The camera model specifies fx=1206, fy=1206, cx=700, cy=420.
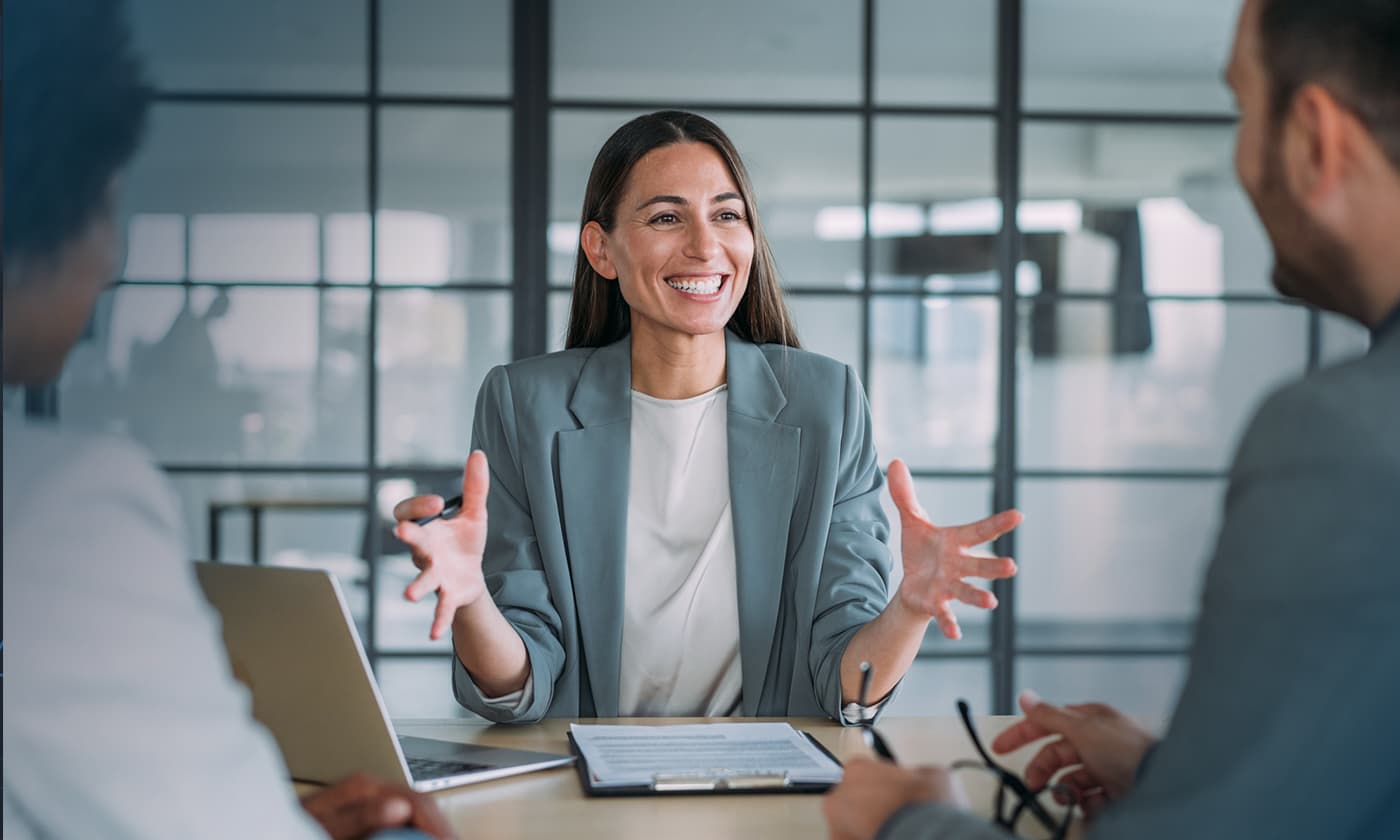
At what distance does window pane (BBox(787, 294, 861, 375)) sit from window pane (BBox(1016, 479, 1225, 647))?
2.34ft

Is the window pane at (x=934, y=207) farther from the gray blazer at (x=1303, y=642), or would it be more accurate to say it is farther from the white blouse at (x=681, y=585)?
the gray blazer at (x=1303, y=642)

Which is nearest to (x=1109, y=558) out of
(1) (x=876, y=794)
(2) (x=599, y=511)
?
(2) (x=599, y=511)

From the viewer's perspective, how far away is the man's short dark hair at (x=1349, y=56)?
2.54ft

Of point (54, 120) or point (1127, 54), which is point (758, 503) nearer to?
point (54, 120)

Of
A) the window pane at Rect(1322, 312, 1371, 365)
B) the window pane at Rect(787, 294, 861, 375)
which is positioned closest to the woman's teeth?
the window pane at Rect(787, 294, 861, 375)

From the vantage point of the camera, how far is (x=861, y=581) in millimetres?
1788

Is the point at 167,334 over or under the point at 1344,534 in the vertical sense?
over

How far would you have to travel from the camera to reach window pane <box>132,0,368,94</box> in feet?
11.7

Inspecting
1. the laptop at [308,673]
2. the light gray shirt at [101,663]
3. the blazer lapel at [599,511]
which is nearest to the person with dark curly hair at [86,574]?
the light gray shirt at [101,663]

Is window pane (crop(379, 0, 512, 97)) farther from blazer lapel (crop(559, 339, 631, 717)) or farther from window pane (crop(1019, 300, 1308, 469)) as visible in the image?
blazer lapel (crop(559, 339, 631, 717))

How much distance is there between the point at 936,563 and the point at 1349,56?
32.6 inches

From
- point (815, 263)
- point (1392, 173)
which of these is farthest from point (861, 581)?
point (815, 263)

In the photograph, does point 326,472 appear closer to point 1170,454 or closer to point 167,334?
point 167,334

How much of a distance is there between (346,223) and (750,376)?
2129 millimetres
